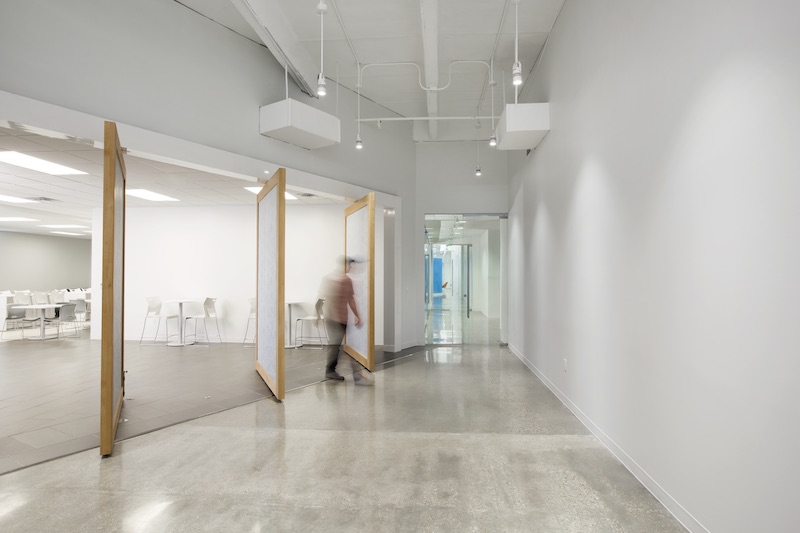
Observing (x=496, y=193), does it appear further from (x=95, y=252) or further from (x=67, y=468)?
(x=95, y=252)

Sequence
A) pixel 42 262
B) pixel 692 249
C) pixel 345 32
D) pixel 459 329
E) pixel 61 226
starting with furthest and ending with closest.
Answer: pixel 42 262
pixel 61 226
pixel 459 329
pixel 345 32
pixel 692 249

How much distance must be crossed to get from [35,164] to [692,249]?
7634 mm

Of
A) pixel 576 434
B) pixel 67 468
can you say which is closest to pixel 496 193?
pixel 576 434

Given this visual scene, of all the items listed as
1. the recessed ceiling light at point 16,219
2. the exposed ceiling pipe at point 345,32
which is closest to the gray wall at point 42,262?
the recessed ceiling light at point 16,219

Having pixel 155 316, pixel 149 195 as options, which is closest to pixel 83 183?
pixel 149 195

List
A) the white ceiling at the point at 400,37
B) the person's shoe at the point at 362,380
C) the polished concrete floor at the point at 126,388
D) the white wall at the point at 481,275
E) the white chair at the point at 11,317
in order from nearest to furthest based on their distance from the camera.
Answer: the polished concrete floor at the point at 126,388 → the white ceiling at the point at 400,37 → the person's shoe at the point at 362,380 → the white chair at the point at 11,317 → the white wall at the point at 481,275

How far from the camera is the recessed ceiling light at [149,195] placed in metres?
7.80

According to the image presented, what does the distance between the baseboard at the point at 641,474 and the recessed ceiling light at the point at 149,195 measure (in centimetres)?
779

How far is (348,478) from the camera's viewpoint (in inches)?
119

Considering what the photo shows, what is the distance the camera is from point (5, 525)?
2488 millimetres

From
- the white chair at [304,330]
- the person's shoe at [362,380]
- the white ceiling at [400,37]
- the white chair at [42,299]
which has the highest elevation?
the white ceiling at [400,37]

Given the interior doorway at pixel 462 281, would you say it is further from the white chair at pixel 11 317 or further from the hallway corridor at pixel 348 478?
the white chair at pixel 11 317

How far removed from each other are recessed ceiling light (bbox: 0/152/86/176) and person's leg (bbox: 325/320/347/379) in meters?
4.35

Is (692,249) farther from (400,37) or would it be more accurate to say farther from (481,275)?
(481,275)
